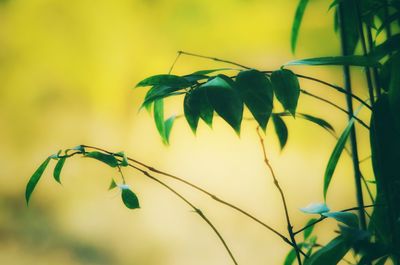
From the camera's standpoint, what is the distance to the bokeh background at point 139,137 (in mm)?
1142

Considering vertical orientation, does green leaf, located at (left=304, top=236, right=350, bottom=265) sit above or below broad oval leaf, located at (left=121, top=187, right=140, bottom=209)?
below

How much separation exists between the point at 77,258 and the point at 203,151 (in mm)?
489

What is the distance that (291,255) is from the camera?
0.84 m

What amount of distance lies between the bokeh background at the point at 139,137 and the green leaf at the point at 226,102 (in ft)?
2.43

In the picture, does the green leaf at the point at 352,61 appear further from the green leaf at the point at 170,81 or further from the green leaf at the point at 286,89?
the green leaf at the point at 170,81

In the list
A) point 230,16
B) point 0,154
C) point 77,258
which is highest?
point 230,16

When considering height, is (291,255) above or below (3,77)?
below

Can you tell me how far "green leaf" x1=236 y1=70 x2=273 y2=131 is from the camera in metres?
0.45

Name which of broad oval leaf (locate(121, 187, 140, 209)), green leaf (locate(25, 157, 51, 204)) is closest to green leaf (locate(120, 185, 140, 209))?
broad oval leaf (locate(121, 187, 140, 209))

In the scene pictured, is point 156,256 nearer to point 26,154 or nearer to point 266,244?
point 266,244

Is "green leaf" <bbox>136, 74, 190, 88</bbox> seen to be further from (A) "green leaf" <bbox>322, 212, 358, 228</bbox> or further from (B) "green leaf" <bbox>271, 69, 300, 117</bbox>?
(A) "green leaf" <bbox>322, 212, 358, 228</bbox>

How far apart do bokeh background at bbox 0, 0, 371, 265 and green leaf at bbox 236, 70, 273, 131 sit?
2.39 feet

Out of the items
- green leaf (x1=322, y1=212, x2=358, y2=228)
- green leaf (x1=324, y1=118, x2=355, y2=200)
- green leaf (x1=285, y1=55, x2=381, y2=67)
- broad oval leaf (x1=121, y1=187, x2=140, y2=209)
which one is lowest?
broad oval leaf (x1=121, y1=187, x2=140, y2=209)

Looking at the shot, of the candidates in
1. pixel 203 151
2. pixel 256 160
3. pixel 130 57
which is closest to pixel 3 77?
pixel 130 57
